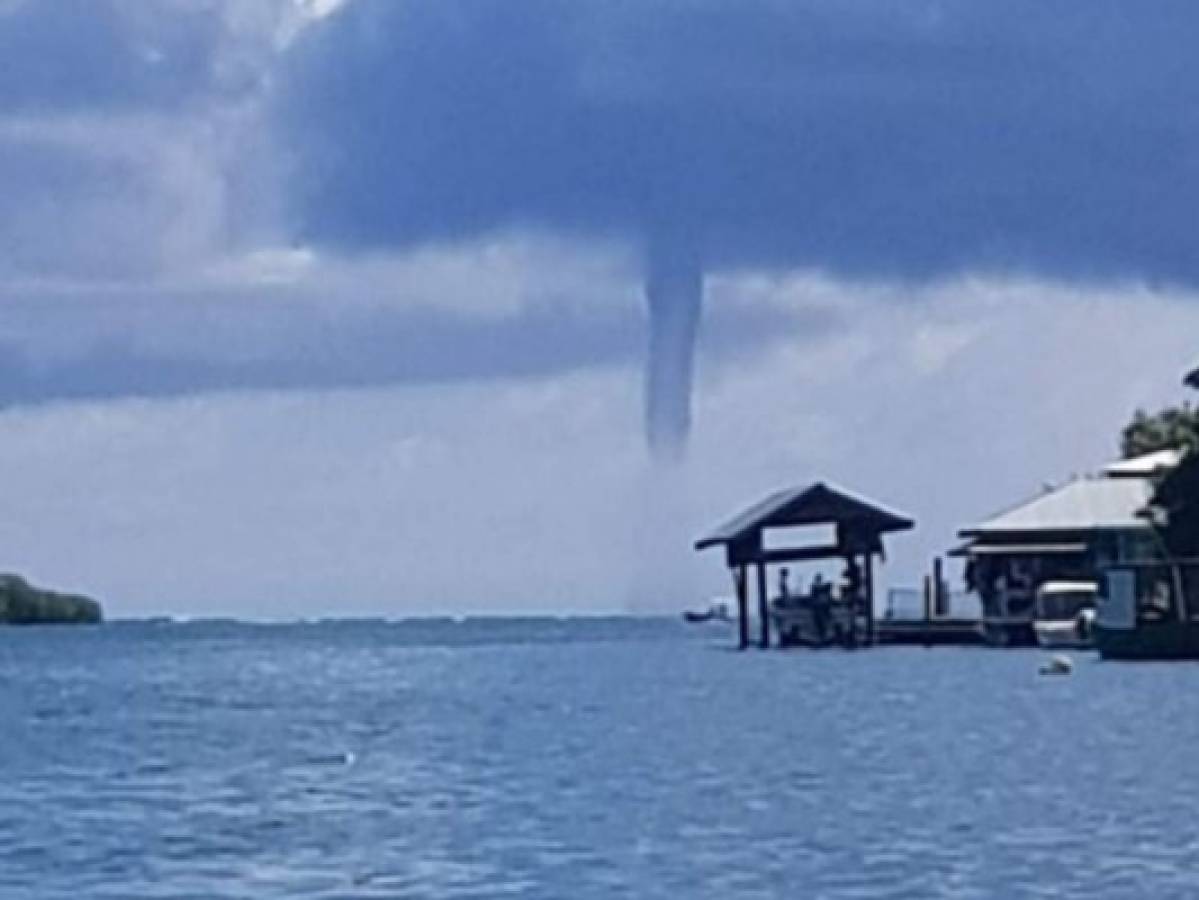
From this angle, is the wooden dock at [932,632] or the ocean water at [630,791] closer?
the ocean water at [630,791]

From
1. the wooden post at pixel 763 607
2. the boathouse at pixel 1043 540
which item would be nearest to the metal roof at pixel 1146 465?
the boathouse at pixel 1043 540

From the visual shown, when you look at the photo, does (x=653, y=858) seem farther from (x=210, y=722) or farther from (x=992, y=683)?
(x=992, y=683)

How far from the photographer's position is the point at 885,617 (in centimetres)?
14750

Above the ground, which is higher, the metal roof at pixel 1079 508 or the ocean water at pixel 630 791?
the metal roof at pixel 1079 508

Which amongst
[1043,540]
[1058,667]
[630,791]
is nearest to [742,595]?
[1043,540]

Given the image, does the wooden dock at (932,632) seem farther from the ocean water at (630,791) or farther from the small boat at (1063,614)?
the ocean water at (630,791)

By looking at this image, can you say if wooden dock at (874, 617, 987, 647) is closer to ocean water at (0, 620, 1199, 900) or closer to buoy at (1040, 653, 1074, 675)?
buoy at (1040, 653, 1074, 675)

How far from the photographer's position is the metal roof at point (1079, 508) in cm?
13088

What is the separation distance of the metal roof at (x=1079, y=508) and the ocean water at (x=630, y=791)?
72.9 ft

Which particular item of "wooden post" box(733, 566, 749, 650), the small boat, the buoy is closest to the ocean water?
the buoy

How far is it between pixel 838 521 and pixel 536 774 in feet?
221

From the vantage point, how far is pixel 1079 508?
135 m

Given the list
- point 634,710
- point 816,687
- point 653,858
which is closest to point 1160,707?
point 634,710

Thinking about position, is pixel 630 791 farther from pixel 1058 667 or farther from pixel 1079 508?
pixel 1079 508
